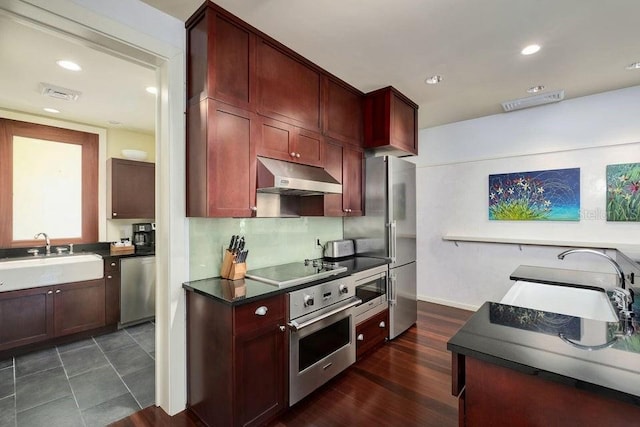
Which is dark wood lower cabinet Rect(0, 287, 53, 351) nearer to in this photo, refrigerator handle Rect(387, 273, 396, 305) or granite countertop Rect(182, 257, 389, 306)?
granite countertop Rect(182, 257, 389, 306)

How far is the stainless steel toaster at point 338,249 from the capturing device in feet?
10.1

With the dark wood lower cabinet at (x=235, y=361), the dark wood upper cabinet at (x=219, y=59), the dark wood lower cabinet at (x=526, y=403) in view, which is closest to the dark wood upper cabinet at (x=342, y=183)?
the dark wood upper cabinet at (x=219, y=59)

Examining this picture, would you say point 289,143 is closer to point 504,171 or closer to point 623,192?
point 504,171

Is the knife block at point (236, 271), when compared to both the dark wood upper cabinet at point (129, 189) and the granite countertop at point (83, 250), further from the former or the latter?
the dark wood upper cabinet at point (129, 189)

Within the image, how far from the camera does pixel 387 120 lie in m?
3.14

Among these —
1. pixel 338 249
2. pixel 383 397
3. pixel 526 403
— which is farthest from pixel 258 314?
pixel 338 249

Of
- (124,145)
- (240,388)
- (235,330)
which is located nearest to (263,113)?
(235,330)

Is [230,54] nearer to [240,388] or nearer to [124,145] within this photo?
[240,388]

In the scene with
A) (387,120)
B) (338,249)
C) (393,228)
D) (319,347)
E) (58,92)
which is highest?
(58,92)

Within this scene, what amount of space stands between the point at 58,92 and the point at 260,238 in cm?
240

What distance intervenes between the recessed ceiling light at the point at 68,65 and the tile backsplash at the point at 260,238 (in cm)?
165

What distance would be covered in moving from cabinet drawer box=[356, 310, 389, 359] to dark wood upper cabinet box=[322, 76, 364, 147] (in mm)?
1824

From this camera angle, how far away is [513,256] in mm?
3727

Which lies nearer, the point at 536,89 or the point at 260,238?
the point at 260,238
